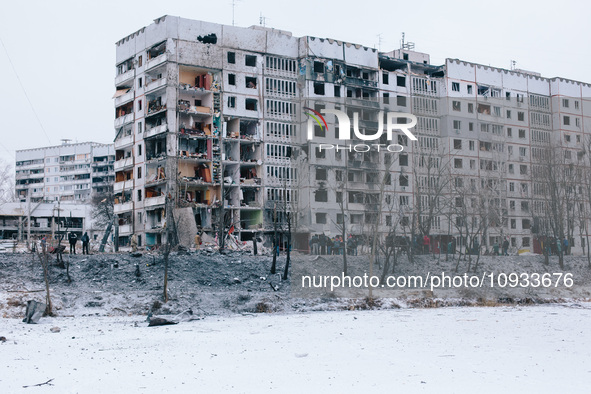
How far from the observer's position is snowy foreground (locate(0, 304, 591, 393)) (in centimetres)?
1647

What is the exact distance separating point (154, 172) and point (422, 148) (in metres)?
26.5

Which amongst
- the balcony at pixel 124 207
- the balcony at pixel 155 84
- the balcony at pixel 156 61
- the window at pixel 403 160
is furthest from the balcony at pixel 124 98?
the window at pixel 403 160

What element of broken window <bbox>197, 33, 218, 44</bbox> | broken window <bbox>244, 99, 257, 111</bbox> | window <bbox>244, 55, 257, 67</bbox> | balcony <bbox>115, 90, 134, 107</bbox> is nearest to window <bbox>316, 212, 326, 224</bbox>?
broken window <bbox>244, 99, 257, 111</bbox>

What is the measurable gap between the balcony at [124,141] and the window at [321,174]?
69.9 feet

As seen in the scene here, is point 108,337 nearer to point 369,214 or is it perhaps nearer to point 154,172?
point 369,214

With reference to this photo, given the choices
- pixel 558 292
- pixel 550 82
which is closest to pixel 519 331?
pixel 558 292

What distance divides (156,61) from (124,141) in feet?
31.5

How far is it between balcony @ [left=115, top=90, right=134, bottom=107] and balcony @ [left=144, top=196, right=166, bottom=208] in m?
11.3

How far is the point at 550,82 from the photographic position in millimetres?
77312

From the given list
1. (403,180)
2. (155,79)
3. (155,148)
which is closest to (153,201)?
(155,148)

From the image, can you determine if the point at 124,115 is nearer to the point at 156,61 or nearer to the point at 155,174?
the point at 156,61

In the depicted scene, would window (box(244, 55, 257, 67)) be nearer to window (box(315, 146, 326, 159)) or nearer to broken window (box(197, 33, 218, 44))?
broken window (box(197, 33, 218, 44))

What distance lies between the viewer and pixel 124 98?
73.4 m

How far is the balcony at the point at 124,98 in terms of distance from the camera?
72.5 m
